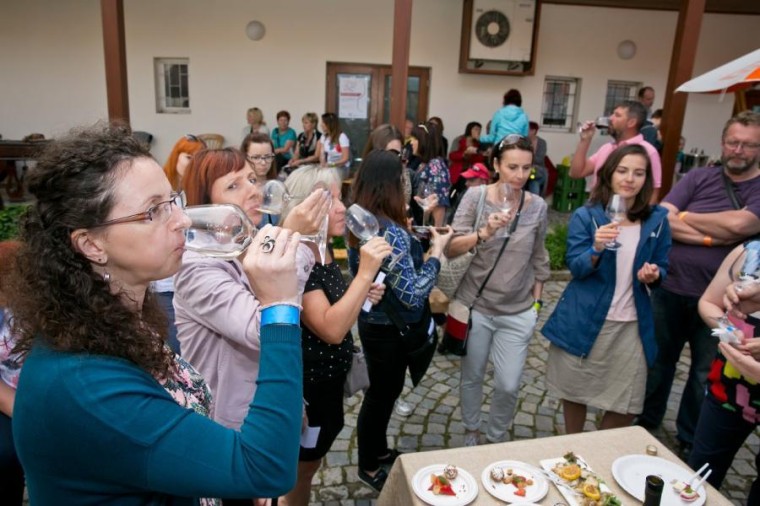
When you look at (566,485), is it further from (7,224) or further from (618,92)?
(618,92)

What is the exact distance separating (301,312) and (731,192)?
2688 mm

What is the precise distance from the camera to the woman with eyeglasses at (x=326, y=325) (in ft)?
6.37

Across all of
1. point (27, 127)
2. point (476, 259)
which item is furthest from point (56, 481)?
point (27, 127)

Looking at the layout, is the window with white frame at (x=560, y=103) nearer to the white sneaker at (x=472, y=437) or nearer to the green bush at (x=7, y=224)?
the white sneaker at (x=472, y=437)

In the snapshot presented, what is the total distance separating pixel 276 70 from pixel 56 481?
10.2 metres

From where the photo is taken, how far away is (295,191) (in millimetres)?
2143

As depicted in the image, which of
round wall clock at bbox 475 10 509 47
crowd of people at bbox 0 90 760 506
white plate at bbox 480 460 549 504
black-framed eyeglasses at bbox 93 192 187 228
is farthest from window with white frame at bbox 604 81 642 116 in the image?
black-framed eyeglasses at bbox 93 192 187 228

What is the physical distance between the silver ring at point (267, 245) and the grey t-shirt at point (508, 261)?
6.57 feet

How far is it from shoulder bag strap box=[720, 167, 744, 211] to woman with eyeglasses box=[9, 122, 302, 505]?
2960mm

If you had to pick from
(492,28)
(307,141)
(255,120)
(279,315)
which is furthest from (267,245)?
(492,28)

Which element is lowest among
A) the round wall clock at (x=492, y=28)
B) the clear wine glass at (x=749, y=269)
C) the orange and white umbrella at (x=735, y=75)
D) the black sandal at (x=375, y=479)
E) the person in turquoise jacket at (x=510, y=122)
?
the black sandal at (x=375, y=479)

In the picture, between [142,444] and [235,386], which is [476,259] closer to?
[235,386]

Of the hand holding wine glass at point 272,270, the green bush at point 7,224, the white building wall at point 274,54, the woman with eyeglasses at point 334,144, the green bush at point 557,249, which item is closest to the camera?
the hand holding wine glass at point 272,270

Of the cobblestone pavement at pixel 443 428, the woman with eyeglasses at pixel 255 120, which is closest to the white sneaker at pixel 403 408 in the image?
the cobblestone pavement at pixel 443 428
